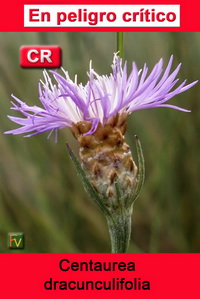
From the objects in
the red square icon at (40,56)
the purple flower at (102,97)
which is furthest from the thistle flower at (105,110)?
the red square icon at (40,56)

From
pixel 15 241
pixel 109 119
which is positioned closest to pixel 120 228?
pixel 109 119

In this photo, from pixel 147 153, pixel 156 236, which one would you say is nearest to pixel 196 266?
pixel 156 236

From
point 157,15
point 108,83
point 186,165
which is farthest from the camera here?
point 186,165

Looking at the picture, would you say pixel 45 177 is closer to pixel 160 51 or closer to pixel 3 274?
pixel 3 274

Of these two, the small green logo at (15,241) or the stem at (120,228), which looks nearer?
the stem at (120,228)

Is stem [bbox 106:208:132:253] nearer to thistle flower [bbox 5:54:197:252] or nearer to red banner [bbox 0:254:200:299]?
thistle flower [bbox 5:54:197:252]

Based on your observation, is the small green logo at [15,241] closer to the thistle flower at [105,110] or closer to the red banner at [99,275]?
the red banner at [99,275]

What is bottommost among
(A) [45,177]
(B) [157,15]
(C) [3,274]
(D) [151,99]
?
(C) [3,274]
